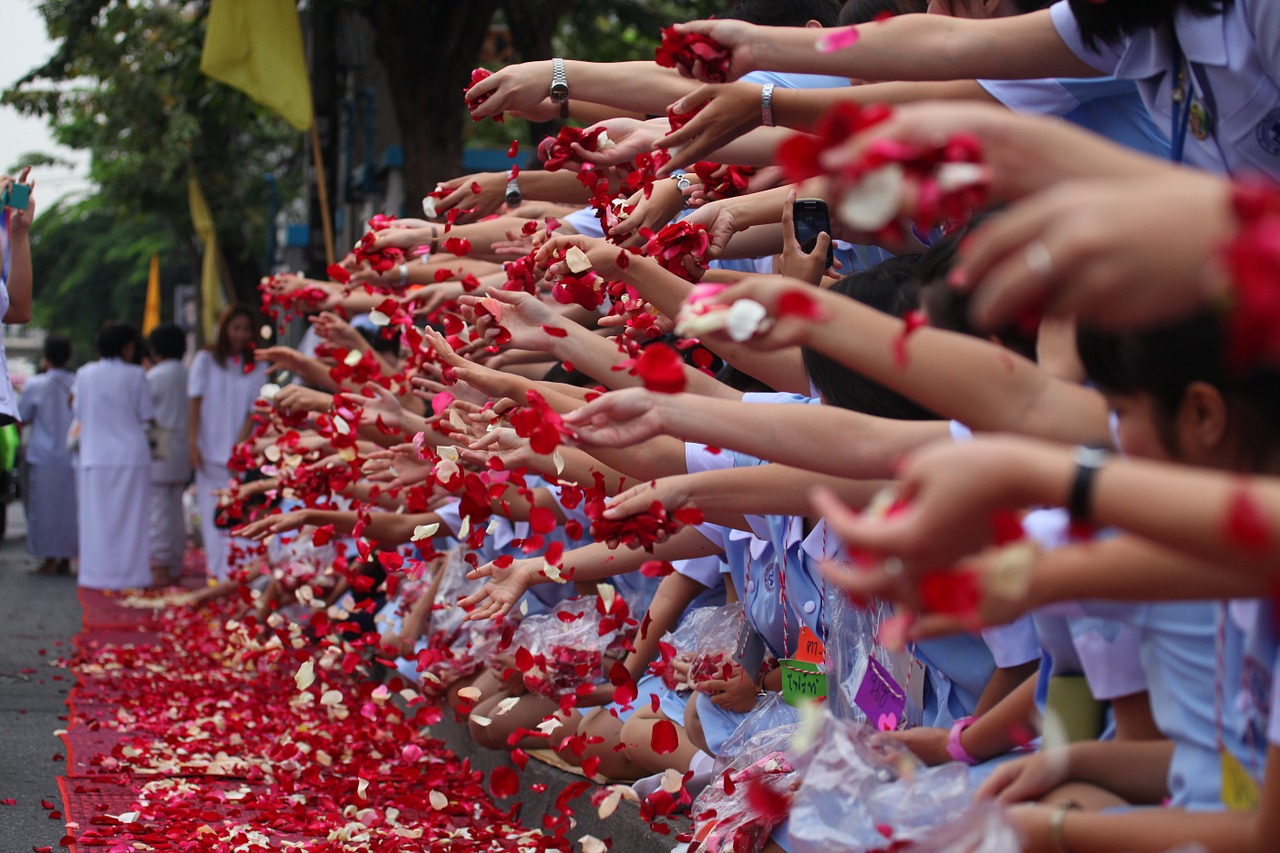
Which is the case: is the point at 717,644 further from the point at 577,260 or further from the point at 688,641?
the point at 577,260

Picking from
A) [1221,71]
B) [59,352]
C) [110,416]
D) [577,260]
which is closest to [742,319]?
[1221,71]

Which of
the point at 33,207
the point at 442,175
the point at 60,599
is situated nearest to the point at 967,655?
the point at 33,207

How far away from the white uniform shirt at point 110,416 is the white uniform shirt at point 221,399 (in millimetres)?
866

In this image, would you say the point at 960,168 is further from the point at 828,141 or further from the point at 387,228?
the point at 387,228

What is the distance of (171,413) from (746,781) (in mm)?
9971

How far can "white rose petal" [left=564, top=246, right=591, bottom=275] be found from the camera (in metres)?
3.16

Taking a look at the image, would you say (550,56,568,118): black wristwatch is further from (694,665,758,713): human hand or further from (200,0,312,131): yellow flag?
(200,0,312,131): yellow flag

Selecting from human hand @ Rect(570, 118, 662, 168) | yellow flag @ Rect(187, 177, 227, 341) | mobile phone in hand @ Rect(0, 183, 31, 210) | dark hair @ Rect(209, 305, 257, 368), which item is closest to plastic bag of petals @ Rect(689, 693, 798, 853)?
human hand @ Rect(570, 118, 662, 168)

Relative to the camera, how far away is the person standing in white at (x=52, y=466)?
13.3 metres

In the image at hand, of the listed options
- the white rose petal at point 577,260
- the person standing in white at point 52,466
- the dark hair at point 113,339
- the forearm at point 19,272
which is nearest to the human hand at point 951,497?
the white rose petal at point 577,260

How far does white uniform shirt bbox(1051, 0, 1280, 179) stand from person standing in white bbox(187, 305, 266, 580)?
8.92 meters

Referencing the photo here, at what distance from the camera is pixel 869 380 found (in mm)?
2912

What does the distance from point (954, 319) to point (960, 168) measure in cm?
126

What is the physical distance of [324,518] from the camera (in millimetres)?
5133
